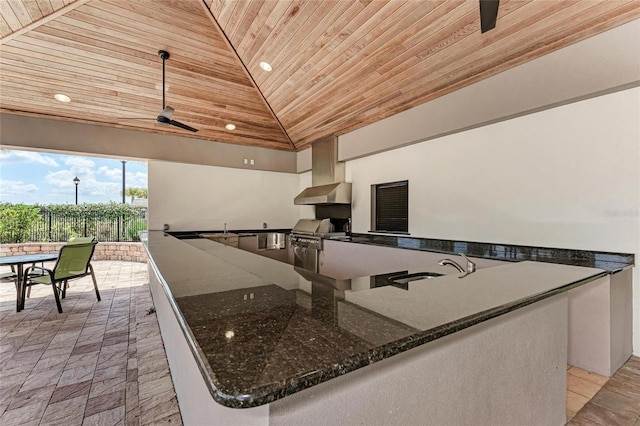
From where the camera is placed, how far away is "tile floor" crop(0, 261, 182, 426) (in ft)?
→ 5.61

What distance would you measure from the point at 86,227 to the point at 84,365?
7.08 metres

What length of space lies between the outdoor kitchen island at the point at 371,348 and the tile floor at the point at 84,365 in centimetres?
89

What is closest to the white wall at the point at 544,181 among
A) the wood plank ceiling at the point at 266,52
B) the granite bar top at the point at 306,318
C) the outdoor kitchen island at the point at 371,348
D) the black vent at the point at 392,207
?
the black vent at the point at 392,207

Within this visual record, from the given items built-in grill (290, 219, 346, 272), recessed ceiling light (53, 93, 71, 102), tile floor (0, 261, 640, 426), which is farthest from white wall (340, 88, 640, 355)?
recessed ceiling light (53, 93, 71, 102)

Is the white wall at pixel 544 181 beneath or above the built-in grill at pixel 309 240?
above

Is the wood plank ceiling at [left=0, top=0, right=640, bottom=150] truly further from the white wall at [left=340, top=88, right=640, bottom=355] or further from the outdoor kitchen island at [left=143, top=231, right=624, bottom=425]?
the outdoor kitchen island at [left=143, top=231, right=624, bottom=425]

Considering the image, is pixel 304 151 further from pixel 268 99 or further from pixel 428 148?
pixel 428 148

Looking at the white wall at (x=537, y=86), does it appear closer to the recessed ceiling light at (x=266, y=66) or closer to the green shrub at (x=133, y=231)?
the recessed ceiling light at (x=266, y=66)

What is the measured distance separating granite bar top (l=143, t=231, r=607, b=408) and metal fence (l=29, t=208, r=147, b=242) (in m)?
8.11

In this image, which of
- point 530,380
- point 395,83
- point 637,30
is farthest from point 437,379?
point 395,83

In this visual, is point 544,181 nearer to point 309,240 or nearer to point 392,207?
point 392,207

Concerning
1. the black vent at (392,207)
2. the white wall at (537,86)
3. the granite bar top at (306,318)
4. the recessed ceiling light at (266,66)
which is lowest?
the granite bar top at (306,318)

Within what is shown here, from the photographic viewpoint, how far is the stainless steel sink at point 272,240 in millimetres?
5755

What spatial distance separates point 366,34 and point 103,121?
4.20 m
